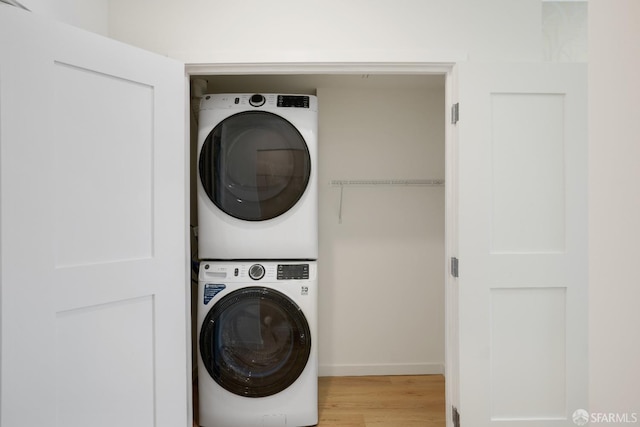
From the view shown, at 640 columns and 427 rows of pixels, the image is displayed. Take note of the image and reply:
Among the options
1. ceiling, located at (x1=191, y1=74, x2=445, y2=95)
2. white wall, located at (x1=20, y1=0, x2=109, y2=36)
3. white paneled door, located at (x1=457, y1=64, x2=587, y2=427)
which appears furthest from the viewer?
ceiling, located at (x1=191, y1=74, x2=445, y2=95)

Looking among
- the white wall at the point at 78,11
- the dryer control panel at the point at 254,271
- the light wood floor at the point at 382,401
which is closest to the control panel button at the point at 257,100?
the white wall at the point at 78,11

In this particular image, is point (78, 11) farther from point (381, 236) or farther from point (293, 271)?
point (381, 236)

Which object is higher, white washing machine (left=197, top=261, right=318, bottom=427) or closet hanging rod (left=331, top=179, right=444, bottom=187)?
closet hanging rod (left=331, top=179, right=444, bottom=187)

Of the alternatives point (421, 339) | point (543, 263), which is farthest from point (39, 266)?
point (421, 339)

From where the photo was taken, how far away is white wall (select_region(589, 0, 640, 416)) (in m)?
0.64

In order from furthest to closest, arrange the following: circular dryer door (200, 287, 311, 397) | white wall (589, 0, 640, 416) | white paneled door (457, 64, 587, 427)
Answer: circular dryer door (200, 287, 311, 397)
white paneled door (457, 64, 587, 427)
white wall (589, 0, 640, 416)

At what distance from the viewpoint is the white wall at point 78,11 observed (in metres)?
1.58

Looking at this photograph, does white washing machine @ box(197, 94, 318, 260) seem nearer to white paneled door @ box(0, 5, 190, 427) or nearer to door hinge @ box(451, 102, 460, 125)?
white paneled door @ box(0, 5, 190, 427)

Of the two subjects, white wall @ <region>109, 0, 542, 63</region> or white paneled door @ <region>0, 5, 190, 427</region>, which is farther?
white wall @ <region>109, 0, 542, 63</region>

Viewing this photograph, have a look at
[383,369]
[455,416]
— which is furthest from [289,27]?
[383,369]

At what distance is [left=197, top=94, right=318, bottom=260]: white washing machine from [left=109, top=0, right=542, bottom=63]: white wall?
0.42 m

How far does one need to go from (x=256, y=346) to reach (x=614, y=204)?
2.02m

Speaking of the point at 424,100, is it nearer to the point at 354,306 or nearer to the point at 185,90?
the point at 354,306

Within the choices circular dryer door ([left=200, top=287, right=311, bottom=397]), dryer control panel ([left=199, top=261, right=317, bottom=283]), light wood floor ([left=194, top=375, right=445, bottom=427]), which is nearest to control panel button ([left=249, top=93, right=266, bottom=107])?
dryer control panel ([left=199, top=261, right=317, bottom=283])
